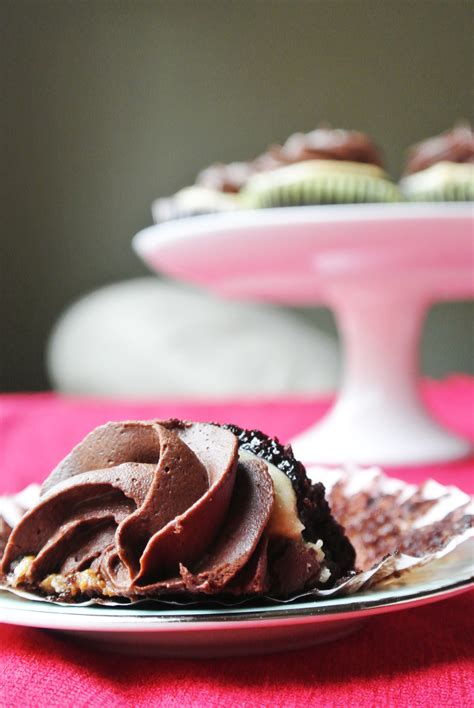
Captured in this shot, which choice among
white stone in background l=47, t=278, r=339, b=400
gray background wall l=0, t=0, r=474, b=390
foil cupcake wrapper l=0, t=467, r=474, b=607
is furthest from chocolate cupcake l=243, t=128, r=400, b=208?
gray background wall l=0, t=0, r=474, b=390

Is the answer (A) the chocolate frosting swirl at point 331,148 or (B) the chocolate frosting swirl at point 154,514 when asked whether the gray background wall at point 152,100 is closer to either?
(A) the chocolate frosting swirl at point 331,148

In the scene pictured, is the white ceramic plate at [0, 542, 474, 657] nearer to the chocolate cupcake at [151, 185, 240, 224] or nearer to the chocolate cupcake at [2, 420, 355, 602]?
the chocolate cupcake at [2, 420, 355, 602]

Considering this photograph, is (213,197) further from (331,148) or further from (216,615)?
(216,615)

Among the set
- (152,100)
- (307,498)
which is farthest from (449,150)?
(152,100)

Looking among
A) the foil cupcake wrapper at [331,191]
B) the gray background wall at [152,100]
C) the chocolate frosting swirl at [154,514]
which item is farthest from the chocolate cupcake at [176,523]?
the gray background wall at [152,100]

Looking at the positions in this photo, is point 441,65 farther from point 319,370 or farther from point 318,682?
point 318,682
